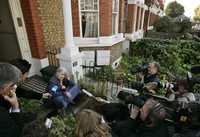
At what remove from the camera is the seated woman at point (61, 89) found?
11.3ft

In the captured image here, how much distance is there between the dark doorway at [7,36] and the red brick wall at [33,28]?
433 millimetres

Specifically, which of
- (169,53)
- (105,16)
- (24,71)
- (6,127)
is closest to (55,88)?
(24,71)

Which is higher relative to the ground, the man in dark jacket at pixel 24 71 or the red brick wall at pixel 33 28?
the red brick wall at pixel 33 28

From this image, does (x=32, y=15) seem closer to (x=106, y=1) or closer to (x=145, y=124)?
(x=106, y=1)

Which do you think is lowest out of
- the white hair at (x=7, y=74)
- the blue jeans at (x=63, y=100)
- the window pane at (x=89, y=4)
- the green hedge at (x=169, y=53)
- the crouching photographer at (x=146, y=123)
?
the green hedge at (x=169, y=53)

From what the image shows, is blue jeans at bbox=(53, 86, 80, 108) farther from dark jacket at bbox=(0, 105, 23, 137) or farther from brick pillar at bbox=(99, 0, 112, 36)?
brick pillar at bbox=(99, 0, 112, 36)

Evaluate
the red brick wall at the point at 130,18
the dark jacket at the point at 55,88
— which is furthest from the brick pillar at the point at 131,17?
the dark jacket at the point at 55,88

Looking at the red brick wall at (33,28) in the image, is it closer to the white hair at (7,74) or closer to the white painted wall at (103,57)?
the white painted wall at (103,57)

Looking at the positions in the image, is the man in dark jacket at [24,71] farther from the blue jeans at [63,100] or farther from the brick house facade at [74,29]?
the brick house facade at [74,29]

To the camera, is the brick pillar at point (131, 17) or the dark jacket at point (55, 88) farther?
the brick pillar at point (131, 17)

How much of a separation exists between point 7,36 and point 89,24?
2607 mm

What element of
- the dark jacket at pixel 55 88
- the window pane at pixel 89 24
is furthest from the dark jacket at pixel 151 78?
the window pane at pixel 89 24

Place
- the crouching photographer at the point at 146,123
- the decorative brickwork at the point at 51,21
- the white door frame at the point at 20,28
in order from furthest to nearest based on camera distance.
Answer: the decorative brickwork at the point at 51,21 → the white door frame at the point at 20,28 → the crouching photographer at the point at 146,123

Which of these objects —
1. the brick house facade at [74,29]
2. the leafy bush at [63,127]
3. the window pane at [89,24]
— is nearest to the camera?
the leafy bush at [63,127]
